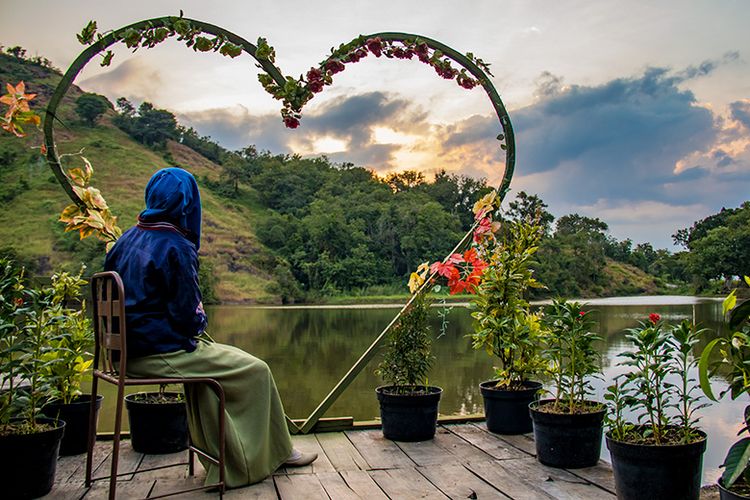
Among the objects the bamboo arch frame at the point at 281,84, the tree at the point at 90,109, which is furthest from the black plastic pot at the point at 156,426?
the tree at the point at 90,109

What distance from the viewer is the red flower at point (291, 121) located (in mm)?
3662

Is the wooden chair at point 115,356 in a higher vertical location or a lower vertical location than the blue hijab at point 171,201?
lower

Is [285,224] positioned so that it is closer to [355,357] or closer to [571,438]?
[355,357]

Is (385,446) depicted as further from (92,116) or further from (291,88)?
(92,116)

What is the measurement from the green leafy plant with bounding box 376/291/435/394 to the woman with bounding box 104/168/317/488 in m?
0.92

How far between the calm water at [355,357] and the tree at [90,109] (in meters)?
27.4

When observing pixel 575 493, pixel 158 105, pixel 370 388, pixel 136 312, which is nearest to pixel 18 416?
pixel 136 312

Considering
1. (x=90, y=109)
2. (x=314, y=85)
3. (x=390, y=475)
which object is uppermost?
(x=90, y=109)

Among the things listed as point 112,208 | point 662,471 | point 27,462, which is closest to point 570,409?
point 662,471

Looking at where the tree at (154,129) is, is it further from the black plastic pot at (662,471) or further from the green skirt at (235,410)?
the black plastic pot at (662,471)

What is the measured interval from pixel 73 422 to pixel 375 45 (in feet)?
8.26

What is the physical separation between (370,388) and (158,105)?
53754 mm

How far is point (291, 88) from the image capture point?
3582 mm

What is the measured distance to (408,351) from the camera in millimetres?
3756
